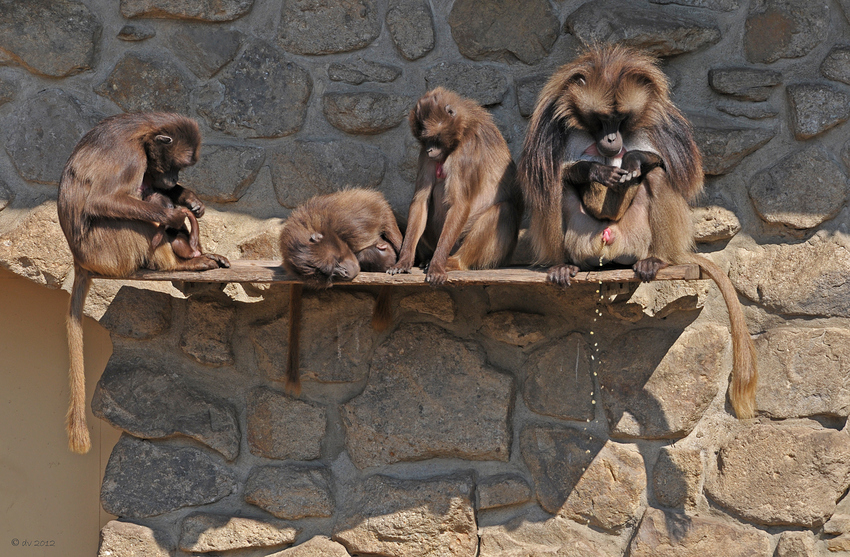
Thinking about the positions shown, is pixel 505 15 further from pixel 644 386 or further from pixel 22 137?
pixel 22 137

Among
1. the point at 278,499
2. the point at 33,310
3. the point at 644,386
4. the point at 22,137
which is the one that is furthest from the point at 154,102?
the point at 644,386

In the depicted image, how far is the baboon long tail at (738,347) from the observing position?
3.37m

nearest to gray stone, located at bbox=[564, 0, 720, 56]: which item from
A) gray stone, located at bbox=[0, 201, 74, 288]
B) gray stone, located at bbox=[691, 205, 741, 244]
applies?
gray stone, located at bbox=[691, 205, 741, 244]

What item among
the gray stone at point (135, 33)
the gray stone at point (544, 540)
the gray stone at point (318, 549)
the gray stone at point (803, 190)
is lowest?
the gray stone at point (318, 549)

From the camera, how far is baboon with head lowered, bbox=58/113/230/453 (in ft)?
11.4

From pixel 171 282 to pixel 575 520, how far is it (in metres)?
2.37

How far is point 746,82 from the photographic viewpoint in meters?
3.77

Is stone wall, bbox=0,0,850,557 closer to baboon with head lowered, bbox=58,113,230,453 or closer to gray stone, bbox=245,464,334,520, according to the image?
gray stone, bbox=245,464,334,520

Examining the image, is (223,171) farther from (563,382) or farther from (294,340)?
(563,382)

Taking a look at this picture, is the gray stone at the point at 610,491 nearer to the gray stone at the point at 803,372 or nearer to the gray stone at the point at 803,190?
the gray stone at the point at 803,372

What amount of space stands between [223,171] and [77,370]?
1.22m

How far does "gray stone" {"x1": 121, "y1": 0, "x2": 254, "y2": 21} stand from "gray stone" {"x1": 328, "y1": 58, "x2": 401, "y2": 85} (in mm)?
579

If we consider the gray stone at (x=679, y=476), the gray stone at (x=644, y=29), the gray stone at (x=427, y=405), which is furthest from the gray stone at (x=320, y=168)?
the gray stone at (x=679, y=476)

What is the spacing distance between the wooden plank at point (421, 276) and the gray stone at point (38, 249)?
0.59 m
